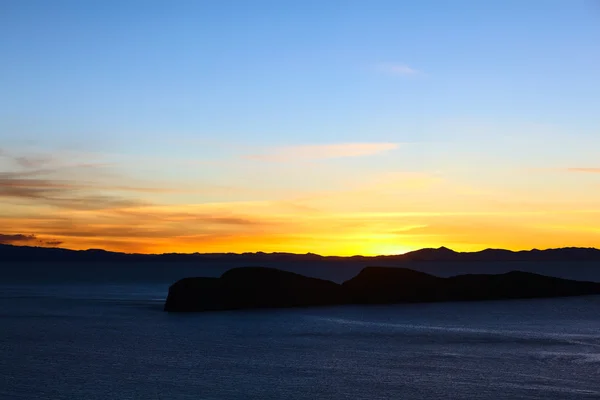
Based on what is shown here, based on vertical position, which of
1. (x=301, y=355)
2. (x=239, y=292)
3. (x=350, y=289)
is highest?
(x=350, y=289)

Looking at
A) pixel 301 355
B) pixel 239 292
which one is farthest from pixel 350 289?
pixel 301 355

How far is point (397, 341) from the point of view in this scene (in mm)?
49625

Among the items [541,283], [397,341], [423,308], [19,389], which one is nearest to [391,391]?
[19,389]

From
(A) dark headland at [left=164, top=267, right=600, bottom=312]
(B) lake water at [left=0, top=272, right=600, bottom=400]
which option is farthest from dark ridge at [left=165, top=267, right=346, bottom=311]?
(B) lake water at [left=0, top=272, right=600, bottom=400]

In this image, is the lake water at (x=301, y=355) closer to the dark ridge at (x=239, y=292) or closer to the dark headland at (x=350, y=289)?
the dark ridge at (x=239, y=292)

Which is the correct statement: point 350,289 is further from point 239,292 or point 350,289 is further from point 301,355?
point 301,355

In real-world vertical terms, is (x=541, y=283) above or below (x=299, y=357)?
above

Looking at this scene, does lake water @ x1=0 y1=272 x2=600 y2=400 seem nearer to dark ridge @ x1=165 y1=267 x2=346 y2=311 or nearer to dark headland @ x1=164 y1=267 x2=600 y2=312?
dark ridge @ x1=165 y1=267 x2=346 y2=311

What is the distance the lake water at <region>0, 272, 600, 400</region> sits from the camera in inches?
1266

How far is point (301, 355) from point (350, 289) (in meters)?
43.8

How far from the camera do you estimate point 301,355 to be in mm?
42844

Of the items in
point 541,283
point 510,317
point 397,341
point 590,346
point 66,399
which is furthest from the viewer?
point 541,283

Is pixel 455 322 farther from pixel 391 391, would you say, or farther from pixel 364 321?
pixel 391 391

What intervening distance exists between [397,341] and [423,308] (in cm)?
3203
